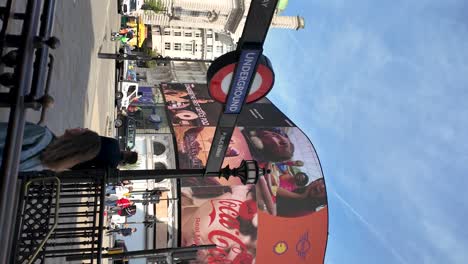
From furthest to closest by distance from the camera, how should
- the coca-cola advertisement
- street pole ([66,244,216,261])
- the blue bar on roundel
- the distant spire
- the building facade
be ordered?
the distant spire
the building facade
the coca-cola advertisement
street pole ([66,244,216,261])
the blue bar on roundel

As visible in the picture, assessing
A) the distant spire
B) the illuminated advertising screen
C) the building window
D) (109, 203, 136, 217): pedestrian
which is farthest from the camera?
the distant spire

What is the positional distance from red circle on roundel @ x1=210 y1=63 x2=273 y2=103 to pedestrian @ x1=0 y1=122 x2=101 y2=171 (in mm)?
1924

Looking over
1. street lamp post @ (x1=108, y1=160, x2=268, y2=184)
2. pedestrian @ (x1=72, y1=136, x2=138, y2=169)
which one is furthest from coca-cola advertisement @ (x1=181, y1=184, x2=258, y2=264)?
pedestrian @ (x1=72, y1=136, x2=138, y2=169)

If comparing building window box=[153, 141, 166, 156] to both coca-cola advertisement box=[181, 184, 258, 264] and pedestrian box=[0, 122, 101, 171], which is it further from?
pedestrian box=[0, 122, 101, 171]

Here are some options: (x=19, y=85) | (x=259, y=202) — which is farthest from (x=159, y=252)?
(x=259, y=202)

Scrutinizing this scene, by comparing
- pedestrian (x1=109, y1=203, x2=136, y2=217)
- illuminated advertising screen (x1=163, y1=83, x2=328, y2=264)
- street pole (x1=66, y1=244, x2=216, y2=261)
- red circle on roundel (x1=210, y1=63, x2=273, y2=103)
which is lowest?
pedestrian (x1=109, y1=203, x2=136, y2=217)

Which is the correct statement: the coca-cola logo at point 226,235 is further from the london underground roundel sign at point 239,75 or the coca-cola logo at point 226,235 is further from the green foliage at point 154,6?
the green foliage at point 154,6

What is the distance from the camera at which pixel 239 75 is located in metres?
5.15

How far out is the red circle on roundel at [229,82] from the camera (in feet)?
16.9

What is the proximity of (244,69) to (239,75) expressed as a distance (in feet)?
0.41

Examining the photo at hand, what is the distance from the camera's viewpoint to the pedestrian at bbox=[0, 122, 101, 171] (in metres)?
3.76

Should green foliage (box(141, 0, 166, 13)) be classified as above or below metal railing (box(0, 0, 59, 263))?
below

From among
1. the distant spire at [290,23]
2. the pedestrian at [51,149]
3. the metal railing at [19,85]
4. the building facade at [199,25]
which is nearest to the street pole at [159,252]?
the pedestrian at [51,149]

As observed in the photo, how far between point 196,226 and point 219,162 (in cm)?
1688
